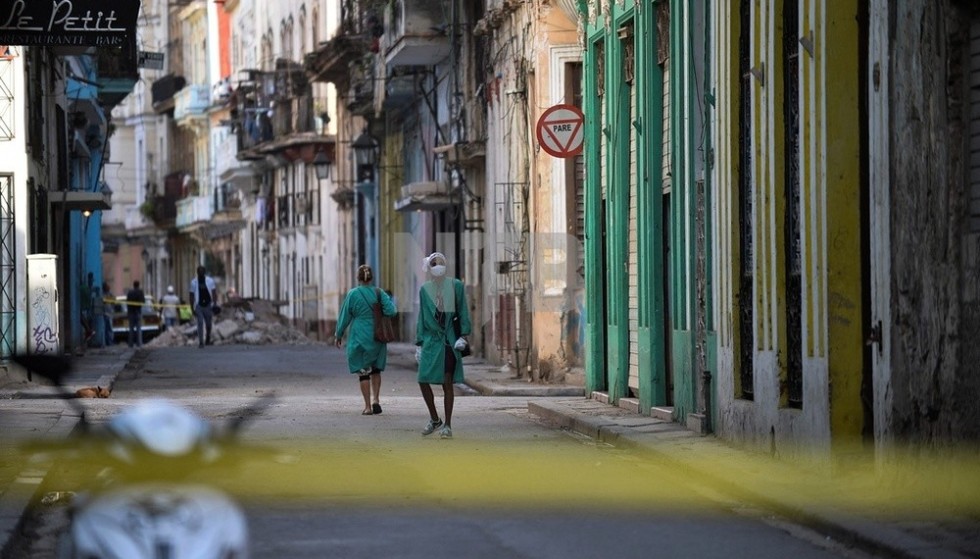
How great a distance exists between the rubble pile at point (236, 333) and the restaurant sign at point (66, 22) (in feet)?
80.4

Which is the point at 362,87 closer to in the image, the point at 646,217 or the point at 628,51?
the point at 628,51

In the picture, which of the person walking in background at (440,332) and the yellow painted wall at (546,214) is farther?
the yellow painted wall at (546,214)

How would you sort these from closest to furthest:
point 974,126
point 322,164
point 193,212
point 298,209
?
point 974,126 → point 322,164 → point 298,209 → point 193,212

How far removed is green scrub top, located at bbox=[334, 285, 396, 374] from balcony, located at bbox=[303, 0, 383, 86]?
2212cm

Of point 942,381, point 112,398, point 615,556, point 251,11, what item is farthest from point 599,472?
point 251,11

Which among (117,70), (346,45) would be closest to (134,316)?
(117,70)

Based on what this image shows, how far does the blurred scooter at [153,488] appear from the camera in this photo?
7.82m

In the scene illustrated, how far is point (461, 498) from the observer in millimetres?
13086

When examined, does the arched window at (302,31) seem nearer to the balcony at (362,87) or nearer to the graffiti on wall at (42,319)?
the balcony at (362,87)

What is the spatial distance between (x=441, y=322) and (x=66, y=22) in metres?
8.05

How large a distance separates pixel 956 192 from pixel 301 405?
40.9ft

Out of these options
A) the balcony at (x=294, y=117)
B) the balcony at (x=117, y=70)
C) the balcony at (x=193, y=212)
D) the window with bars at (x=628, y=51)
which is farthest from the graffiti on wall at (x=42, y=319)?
the balcony at (x=193, y=212)

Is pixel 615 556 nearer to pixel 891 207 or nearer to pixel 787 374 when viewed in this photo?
pixel 891 207

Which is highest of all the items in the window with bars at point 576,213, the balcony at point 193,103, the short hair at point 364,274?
the balcony at point 193,103
